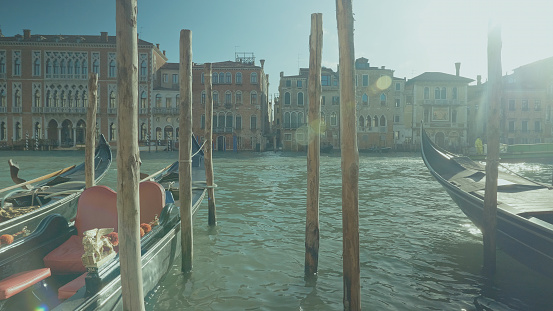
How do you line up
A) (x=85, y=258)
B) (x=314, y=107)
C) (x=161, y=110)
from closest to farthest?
(x=85, y=258)
(x=314, y=107)
(x=161, y=110)

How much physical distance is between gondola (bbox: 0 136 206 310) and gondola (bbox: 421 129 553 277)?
3621 mm

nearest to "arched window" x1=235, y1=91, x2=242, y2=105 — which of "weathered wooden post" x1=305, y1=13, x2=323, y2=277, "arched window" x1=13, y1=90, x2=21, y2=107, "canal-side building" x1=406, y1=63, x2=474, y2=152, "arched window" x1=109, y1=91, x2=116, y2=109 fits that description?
"arched window" x1=109, y1=91, x2=116, y2=109

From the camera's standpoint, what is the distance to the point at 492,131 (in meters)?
4.14

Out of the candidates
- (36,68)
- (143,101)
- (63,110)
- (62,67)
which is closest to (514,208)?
(143,101)

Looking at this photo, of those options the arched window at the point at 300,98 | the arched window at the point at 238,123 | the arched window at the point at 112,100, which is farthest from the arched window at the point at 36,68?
the arched window at the point at 300,98

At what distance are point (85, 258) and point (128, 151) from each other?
33.6 inches

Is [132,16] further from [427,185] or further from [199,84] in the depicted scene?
[199,84]

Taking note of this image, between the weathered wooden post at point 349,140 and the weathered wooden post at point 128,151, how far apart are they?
5.05 feet

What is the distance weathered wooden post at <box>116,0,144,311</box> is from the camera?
2.24m

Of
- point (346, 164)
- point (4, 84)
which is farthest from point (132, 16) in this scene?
point (4, 84)

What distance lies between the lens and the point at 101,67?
32.7 m

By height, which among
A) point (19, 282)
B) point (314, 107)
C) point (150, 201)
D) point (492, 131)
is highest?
point (314, 107)

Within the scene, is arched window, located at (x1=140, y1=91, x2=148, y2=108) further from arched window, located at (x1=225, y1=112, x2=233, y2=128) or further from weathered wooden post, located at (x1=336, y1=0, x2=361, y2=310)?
weathered wooden post, located at (x1=336, y1=0, x2=361, y2=310)

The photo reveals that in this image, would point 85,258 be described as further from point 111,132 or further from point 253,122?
point 111,132
